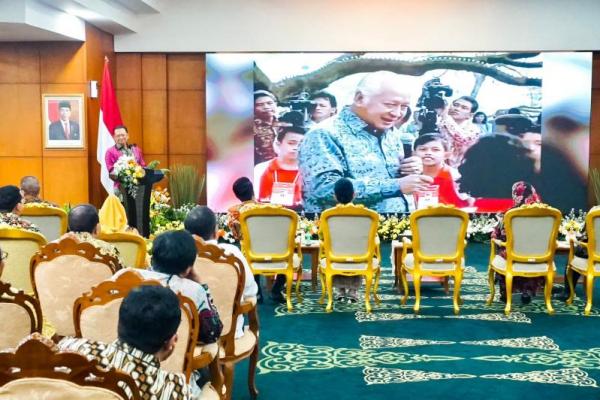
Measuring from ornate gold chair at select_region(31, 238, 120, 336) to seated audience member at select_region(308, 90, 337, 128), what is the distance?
8403 millimetres

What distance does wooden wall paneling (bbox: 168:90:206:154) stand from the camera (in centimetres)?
1286

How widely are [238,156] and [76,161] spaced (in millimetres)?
2509

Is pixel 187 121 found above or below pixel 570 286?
above

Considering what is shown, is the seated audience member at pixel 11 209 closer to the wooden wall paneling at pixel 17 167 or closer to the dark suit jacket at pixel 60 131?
the dark suit jacket at pixel 60 131

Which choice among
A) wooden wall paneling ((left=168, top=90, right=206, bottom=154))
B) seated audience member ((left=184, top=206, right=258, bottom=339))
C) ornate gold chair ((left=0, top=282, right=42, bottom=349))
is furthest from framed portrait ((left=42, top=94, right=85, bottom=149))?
ornate gold chair ((left=0, top=282, right=42, bottom=349))

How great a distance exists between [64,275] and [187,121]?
29.0 ft

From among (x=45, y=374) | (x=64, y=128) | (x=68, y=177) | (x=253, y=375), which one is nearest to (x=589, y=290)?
(x=253, y=375)

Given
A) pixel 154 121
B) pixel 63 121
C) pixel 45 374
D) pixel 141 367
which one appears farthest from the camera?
pixel 154 121

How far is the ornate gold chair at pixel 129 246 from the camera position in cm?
510

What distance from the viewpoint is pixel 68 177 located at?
1137 cm

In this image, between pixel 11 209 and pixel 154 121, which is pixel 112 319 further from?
pixel 154 121

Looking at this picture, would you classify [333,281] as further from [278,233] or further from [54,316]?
[54,316]

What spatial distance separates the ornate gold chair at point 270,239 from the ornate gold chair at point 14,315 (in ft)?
13.0

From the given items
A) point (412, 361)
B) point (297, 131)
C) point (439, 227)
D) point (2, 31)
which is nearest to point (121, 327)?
point (412, 361)
